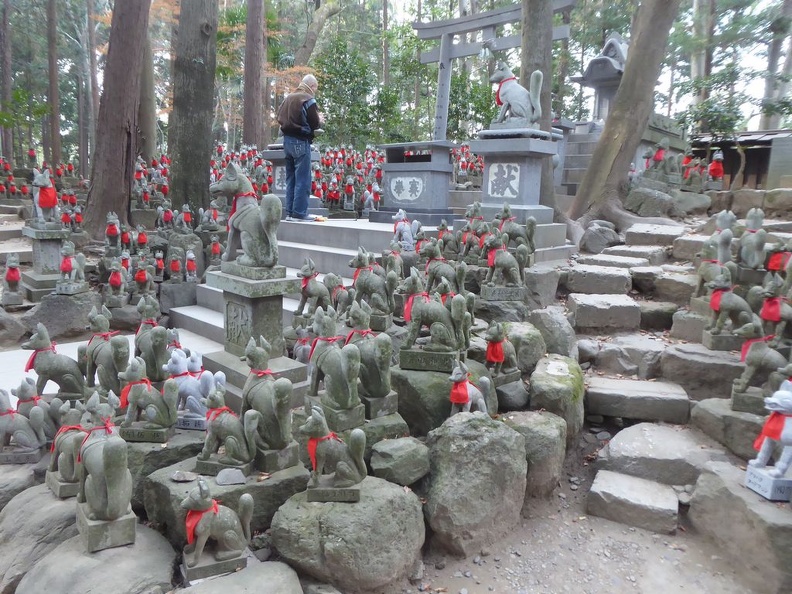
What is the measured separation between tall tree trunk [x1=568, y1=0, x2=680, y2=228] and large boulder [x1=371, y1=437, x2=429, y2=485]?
23.1ft

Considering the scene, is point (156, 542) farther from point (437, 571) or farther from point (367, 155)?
point (367, 155)

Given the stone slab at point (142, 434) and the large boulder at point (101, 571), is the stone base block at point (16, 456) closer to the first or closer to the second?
the stone slab at point (142, 434)

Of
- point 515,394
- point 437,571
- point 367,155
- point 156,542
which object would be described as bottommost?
point 437,571

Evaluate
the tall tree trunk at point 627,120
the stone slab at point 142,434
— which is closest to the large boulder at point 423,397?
the stone slab at point 142,434

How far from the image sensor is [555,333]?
17.4 feet

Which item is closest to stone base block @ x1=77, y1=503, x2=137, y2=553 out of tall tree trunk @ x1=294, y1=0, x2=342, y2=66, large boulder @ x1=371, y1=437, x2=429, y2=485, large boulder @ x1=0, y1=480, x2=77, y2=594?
large boulder @ x1=0, y1=480, x2=77, y2=594

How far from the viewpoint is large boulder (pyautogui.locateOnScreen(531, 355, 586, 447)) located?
438 centimetres

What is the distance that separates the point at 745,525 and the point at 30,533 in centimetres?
435

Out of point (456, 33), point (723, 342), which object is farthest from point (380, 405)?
point (456, 33)

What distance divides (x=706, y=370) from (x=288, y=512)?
385 centimetres

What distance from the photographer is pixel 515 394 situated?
4582mm

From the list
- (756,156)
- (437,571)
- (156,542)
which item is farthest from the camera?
(756,156)

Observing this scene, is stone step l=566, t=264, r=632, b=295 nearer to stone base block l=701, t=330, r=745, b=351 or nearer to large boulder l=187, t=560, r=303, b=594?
stone base block l=701, t=330, r=745, b=351

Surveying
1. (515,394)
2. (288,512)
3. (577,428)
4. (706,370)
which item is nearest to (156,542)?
(288,512)
